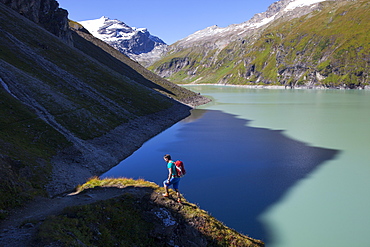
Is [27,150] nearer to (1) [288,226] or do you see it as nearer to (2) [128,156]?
(2) [128,156]

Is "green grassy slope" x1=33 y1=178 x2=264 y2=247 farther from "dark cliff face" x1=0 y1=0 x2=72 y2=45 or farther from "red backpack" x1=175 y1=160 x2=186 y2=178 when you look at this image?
A: "dark cliff face" x1=0 y1=0 x2=72 y2=45

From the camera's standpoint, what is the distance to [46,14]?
343 feet

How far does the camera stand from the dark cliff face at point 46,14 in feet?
303

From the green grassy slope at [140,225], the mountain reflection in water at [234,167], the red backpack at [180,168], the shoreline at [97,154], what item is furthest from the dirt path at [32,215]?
the mountain reflection in water at [234,167]

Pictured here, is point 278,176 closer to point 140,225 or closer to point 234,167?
point 234,167

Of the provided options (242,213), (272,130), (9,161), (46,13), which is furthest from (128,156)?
(46,13)

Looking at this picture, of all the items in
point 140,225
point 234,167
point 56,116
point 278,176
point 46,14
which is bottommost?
point 56,116

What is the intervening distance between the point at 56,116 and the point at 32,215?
29.1 meters

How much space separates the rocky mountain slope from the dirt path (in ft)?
2.89

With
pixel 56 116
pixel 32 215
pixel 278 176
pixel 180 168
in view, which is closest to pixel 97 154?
pixel 56 116

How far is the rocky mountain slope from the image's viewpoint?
84.7 ft

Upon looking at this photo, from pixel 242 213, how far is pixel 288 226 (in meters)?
3.99

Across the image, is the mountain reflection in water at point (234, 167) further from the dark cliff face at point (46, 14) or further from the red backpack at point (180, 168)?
the dark cliff face at point (46, 14)

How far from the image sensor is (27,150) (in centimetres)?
2875
